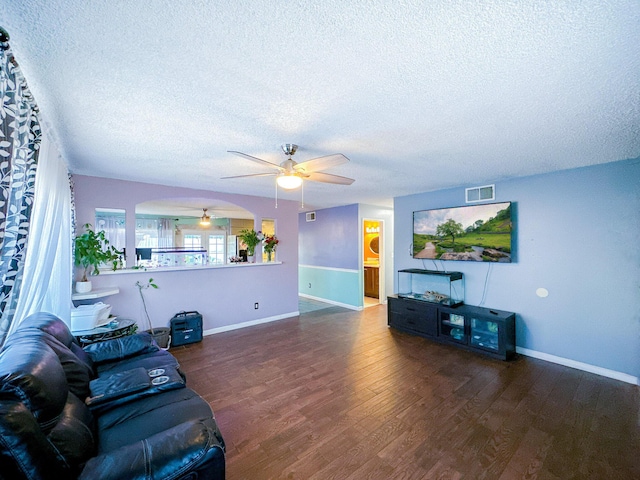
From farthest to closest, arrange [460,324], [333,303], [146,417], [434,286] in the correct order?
[333,303] → [434,286] → [460,324] → [146,417]

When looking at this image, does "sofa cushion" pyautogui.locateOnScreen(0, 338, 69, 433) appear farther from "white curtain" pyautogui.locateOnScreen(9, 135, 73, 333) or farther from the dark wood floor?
the dark wood floor

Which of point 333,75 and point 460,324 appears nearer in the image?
point 333,75

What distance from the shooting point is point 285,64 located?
4.60 ft

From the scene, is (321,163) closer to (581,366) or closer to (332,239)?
(581,366)

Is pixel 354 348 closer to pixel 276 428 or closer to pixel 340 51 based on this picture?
pixel 276 428

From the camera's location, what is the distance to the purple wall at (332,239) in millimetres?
6180

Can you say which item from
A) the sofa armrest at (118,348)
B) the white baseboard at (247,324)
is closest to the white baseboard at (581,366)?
the white baseboard at (247,324)

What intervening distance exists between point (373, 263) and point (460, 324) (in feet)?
11.5

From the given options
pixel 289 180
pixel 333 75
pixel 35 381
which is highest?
pixel 333 75

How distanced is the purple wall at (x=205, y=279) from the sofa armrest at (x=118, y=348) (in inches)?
63.6

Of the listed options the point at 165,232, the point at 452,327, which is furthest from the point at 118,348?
the point at 165,232

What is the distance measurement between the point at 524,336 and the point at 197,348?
444 centimetres

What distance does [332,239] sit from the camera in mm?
6684

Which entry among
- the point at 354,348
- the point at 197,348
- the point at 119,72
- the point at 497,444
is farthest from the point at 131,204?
the point at 497,444
